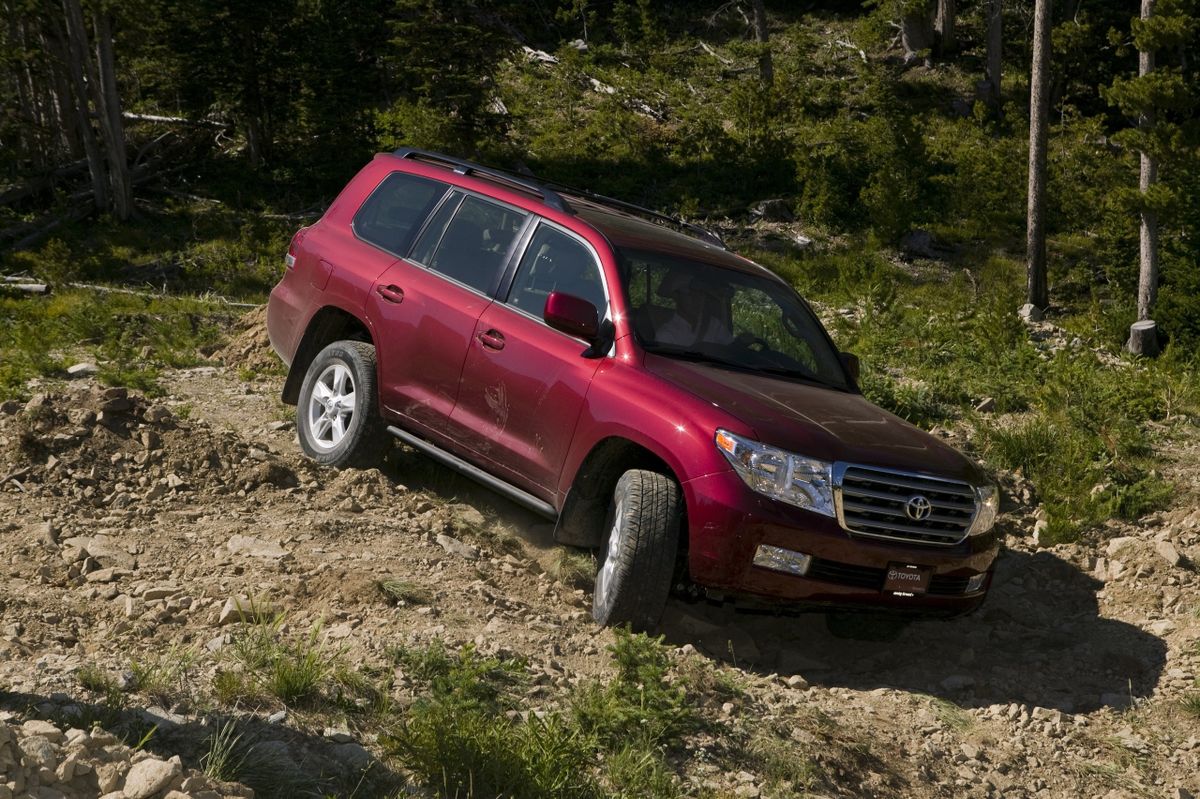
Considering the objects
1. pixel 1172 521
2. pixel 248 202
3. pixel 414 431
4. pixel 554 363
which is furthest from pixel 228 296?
pixel 1172 521

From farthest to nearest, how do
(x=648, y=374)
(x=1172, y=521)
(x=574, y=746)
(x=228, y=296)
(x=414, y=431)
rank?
1. (x=228, y=296)
2. (x=1172, y=521)
3. (x=414, y=431)
4. (x=648, y=374)
5. (x=574, y=746)

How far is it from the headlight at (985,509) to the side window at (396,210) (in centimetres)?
366

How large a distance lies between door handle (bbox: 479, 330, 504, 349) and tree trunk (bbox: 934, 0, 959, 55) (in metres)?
29.3

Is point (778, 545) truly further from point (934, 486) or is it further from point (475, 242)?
point (475, 242)

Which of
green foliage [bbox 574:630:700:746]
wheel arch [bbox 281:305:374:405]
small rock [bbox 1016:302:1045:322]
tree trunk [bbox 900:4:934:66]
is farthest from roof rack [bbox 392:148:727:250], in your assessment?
tree trunk [bbox 900:4:934:66]

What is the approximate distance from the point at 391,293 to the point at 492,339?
102 centimetres

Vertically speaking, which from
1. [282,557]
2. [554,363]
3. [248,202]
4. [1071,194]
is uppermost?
[554,363]

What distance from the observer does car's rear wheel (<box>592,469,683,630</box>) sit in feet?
17.7

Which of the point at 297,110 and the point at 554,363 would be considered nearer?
the point at 554,363

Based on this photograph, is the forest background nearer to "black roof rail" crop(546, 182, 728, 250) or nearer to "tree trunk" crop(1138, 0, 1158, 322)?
"tree trunk" crop(1138, 0, 1158, 322)

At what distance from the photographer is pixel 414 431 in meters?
7.09

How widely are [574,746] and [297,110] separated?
2448 centimetres

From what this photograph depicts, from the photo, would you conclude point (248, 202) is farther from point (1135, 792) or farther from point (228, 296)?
point (1135, 792)

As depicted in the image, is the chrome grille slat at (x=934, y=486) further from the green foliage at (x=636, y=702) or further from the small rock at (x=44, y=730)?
the small rock at (x=44, y=730)
